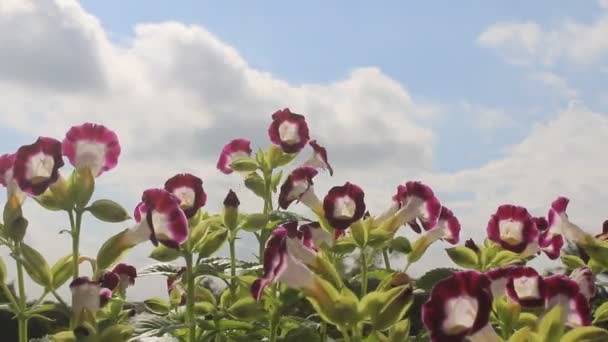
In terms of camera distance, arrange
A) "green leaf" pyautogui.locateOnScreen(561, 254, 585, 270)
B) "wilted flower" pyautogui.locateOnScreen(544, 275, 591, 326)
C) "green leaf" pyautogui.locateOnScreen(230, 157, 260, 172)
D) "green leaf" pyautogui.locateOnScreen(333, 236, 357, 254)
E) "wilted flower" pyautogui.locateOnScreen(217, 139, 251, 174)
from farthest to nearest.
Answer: "wilted flower" pyautogui.locateOnScreen(217, 139, 251, 174) → "green leaf" pyautogui.locateOnScreen(230, 157, 260, 172) → "green leaf" pyautogui.locateOnScreen(561, 254, 585, 270) → "green leaf" pyautogui.locateOnScreen(333, 236, 357, 254) → "wilted flower" pyautogui.locateOnScreen(544, 275, 591, 326)

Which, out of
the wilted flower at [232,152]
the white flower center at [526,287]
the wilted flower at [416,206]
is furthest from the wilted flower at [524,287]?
the wilted flower at [232,152]

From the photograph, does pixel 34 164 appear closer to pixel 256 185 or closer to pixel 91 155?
pixel 91 155

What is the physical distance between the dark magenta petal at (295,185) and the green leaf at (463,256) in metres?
0.46

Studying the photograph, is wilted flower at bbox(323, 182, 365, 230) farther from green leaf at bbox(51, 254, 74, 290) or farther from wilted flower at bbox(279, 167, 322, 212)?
green leaf at bbox(51, 254, 74, 290)

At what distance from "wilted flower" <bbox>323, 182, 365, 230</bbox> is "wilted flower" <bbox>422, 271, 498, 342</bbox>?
32.7 inches

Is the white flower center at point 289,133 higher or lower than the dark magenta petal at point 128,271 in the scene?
higher

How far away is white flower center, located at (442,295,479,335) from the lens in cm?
144

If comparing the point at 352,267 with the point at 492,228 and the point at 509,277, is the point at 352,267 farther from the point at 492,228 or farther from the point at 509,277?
the point at 509,277

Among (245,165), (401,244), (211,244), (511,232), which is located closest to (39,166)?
(211,244)

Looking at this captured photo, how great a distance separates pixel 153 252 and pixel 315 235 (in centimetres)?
44

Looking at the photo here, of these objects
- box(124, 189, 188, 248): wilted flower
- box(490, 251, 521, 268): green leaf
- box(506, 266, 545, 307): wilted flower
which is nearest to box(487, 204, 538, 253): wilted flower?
box(490, 251, 521, 268): green leaf

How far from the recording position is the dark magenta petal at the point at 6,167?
2213 millimetres

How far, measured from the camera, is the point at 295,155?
3.21m

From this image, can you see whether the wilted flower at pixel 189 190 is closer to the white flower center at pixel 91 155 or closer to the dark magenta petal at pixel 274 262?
the white flower center at pixel 91 155
